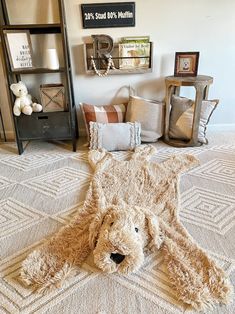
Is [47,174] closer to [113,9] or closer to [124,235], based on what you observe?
[124,235]

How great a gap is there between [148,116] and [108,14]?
869mm

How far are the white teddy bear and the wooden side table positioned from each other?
104 cm

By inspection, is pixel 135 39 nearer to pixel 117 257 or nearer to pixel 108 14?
pixel 108 14

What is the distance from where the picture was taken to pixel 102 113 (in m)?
2.26

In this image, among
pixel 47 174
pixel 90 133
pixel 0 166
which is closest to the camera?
pixel 47 174

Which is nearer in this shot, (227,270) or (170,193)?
(227,270)

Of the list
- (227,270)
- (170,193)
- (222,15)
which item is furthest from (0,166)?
(222,15)

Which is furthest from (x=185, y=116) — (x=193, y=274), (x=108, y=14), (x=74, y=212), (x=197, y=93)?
(x=193, y=274)

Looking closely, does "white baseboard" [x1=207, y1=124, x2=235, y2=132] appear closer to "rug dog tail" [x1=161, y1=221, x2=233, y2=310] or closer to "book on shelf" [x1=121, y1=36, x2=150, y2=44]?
"book on shelf" [x1=121, y1=36, x2=150, y2=44]

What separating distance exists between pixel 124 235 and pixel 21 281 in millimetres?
422

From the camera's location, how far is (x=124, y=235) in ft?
3.35

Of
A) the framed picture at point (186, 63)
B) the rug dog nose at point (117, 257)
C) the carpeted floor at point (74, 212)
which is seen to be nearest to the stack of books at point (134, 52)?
the framed picture at point (186, 63)

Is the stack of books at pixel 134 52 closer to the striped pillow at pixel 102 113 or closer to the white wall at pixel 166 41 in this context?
the white wall at pixel 166 41

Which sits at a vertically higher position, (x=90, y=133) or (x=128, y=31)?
(x=128, y=31)
